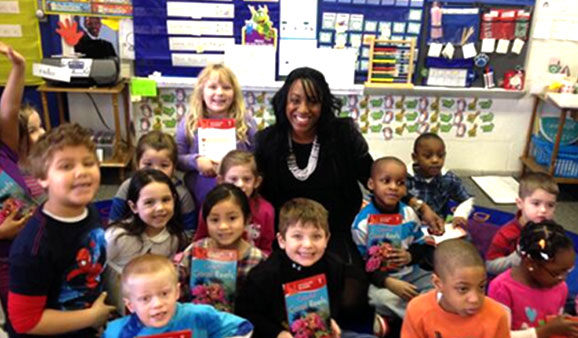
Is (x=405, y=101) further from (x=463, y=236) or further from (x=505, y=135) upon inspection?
(x=463, y=236)

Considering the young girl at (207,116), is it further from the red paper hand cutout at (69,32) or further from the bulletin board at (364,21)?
the red paper hand cutout at (69,32)

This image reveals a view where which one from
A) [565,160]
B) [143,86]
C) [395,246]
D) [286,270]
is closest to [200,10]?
[143,86]

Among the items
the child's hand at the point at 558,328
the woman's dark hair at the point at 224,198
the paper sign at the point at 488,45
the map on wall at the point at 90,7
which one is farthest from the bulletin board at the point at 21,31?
the child's hand at the point at 558,328

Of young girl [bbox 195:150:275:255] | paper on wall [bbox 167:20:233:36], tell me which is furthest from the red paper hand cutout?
young girl [bbox 195:150:275:255]

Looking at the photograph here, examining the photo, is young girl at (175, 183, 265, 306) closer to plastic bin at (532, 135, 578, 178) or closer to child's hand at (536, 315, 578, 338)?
child's hand at (536, 315, 578, 338)

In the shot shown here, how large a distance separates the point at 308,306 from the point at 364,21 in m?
2.99

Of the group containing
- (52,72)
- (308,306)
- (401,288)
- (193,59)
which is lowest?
(401,288)

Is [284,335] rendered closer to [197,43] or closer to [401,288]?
[401,288]

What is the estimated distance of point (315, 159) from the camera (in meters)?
2.66

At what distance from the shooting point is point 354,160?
8.93 feet

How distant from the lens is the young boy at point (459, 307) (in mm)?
1695

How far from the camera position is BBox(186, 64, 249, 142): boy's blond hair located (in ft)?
9.20

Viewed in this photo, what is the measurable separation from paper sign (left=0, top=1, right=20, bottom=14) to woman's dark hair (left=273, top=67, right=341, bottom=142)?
2748 mm

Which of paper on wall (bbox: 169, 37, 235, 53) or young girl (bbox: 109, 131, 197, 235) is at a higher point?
paper on wall (bbox: 169, 37, 235, 53)
